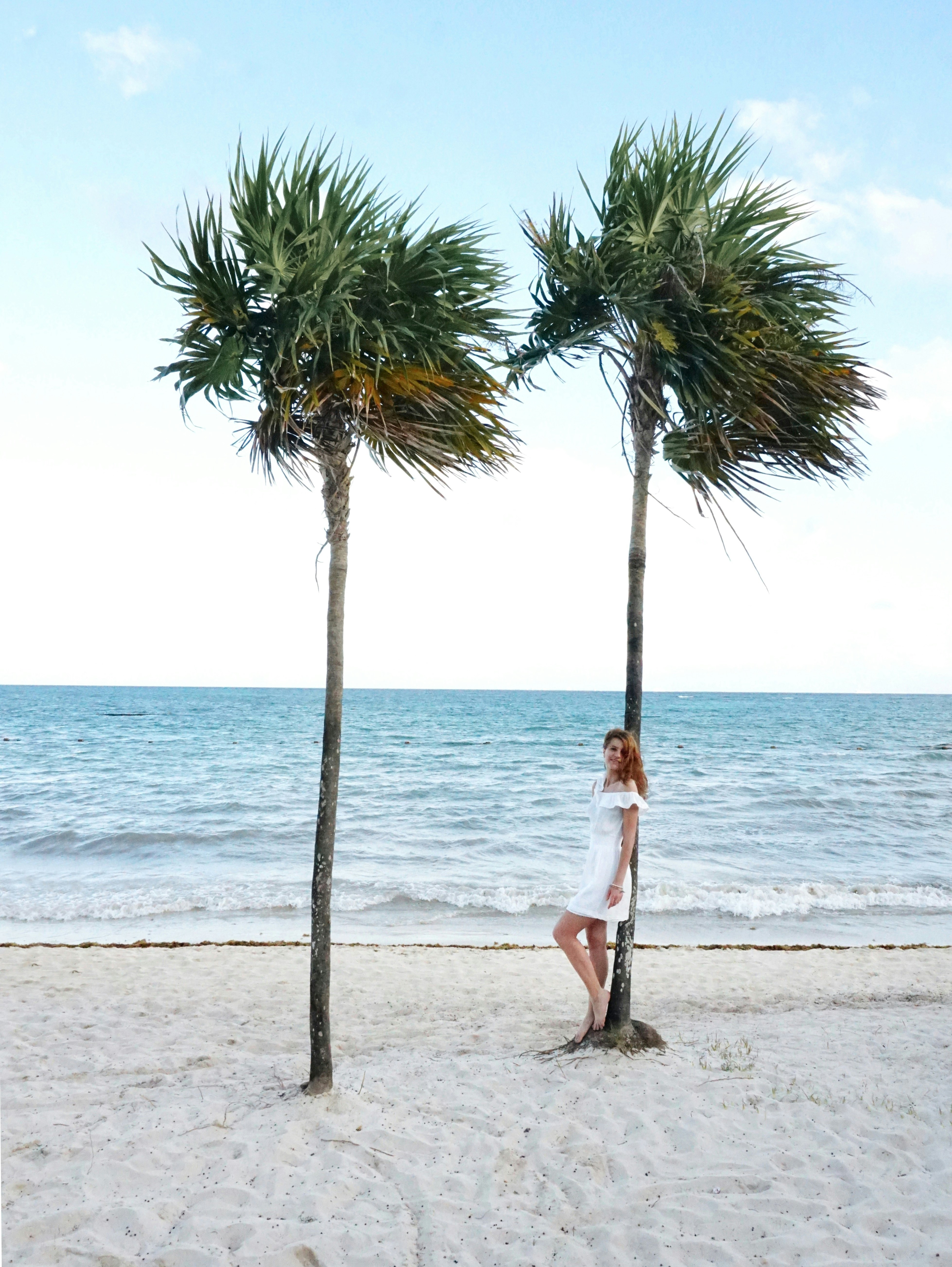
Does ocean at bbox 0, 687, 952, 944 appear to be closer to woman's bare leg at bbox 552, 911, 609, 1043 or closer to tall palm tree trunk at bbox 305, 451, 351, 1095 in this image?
woman's bare leg at bbox 552, 911, 609, 1043

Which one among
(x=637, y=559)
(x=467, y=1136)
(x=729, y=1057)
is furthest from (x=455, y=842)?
(x=467, y=1136)

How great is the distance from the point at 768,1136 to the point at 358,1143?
2007 millimetres

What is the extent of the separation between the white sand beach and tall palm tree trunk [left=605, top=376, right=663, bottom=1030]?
0.76 meters

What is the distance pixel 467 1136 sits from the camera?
4.07 meters

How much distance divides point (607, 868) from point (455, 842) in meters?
11.0

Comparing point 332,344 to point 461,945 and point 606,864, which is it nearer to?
point 606,864

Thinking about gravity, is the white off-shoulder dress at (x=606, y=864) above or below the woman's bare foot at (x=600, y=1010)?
above

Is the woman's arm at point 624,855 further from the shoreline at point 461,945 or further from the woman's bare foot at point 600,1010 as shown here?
the shoreline at point 461,945

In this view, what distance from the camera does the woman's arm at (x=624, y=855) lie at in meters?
5.07

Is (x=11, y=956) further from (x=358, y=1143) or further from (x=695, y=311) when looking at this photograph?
(x=695, y=311)

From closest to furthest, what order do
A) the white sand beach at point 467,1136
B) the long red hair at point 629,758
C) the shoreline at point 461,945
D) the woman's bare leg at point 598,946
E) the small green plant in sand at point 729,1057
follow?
the white sand beach at point 467,1136, the small green plant in sand at point 729,1057, the long red hair at point 629,758, the woman's bare leg at point 598,946, the shoreline at point 461,945

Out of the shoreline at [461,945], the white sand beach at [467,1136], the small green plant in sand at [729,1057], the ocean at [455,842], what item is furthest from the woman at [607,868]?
the ocean at [455,842]

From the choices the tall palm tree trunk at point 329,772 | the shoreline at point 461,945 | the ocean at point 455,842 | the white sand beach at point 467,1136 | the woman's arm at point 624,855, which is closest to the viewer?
the white sand beach at point 467,1136

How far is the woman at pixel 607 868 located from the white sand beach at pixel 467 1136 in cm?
45
